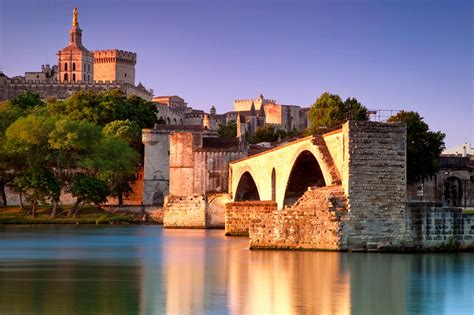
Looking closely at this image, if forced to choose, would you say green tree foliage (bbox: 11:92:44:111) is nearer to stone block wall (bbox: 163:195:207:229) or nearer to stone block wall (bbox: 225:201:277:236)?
stone block wall (bbox: 163:195:207:229)

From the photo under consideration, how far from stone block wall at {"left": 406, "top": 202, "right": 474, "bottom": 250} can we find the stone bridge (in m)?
2.93

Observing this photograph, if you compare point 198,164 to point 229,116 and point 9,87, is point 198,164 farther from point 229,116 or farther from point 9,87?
point 229,116

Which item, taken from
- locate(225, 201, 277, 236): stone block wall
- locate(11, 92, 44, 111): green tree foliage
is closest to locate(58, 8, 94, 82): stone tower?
locate(11, 92, 44, 111): green tree foliage

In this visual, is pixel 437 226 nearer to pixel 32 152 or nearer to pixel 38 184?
pixel 38 184

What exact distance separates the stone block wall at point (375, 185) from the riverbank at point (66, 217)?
37891mm

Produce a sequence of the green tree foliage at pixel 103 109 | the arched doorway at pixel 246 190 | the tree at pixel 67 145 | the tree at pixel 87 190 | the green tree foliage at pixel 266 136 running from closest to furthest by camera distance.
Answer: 1. the arched doorway at pixel 246 190
2. the tree at pixel 67 145
3. the tree at pixel 87 190
4. the green tree foliage at pixel 103 109
5. the green tree foliage at pixel 266 136

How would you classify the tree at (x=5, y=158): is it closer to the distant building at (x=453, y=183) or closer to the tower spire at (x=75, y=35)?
the distant building at (x=453, y=183)

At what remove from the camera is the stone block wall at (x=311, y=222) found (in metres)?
36.2

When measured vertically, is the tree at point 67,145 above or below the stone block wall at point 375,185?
above

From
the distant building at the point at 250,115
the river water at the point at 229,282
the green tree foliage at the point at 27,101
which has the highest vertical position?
the distant building at the point at 250,115

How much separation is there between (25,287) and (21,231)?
33445 millimetres

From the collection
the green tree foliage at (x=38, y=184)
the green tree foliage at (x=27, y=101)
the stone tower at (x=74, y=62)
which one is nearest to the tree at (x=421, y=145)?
the green tree foliage at (x=38, y=184)

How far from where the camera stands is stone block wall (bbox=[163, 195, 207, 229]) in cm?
6519

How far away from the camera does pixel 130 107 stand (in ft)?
322
